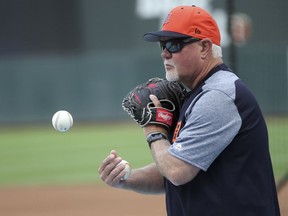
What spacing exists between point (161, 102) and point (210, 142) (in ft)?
1.60

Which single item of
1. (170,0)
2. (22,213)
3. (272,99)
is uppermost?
(170,0)

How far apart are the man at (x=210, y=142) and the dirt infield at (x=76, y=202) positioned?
4.92 m

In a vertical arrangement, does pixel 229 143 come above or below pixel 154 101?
below

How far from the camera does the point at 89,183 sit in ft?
35.7

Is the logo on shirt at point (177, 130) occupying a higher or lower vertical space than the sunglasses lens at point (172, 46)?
lower

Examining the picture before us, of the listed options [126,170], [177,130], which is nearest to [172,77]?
[177,130]

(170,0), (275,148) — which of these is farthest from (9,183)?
(170,0)

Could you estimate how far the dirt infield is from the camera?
28.5 feet

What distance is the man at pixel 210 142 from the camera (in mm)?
2918

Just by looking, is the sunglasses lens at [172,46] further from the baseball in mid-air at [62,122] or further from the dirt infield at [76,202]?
the dirt infield at [76,202]

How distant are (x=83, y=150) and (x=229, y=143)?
1194 centimetres

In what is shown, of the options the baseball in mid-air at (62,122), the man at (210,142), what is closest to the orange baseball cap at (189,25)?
the man at (210,142)

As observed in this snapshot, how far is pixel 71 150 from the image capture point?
48.6ft

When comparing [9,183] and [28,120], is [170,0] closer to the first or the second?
[28,120]
